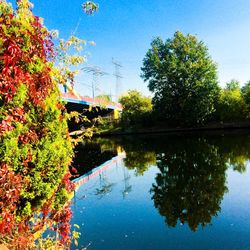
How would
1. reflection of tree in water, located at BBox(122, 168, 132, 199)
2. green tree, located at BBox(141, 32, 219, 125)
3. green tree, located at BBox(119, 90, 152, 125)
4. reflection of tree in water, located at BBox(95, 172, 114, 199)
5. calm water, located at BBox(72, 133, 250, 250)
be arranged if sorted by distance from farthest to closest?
green tree, located at BBox(119, 90, 152, 125) → green tree, located at BBox(141, 32, 219, 125) → reflection of tree in water, located at BBox(95, 172, 114, 199) → reflection of tree in water, located at BBox(122, 168, 132, 199) → calm water, located at BBox(72, 133, 250, 250)

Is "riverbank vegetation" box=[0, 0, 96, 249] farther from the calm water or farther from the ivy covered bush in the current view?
the calm water

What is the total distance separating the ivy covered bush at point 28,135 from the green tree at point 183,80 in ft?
162

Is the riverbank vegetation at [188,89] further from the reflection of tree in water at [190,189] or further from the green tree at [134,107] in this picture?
the reflection of tree in water at [190,189]

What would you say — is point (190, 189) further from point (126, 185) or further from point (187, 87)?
point (187, 87)

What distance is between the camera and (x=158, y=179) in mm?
15594

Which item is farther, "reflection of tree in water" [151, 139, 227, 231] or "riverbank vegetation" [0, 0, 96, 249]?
"reflection of tree in water" [151, 139, 227, 231]

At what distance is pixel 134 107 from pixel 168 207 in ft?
179

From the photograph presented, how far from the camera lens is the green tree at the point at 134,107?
63.3 m

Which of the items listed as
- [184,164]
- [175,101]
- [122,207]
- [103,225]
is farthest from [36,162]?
[175,101]

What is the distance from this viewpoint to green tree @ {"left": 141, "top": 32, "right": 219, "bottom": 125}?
178 feet

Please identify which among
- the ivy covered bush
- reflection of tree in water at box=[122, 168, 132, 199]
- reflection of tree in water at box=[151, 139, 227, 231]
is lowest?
reflection of tree in water at box=[122, 168, 132, 199]

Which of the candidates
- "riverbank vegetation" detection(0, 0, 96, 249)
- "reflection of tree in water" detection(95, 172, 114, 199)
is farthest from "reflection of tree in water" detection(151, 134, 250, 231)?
"riverbank vegetation" detection(0, 0, 96, 249)

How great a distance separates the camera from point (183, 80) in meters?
54.9

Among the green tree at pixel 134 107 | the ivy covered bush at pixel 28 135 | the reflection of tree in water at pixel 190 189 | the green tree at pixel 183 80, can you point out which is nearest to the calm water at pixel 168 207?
the reflection of tree in water at pixel 190 189
